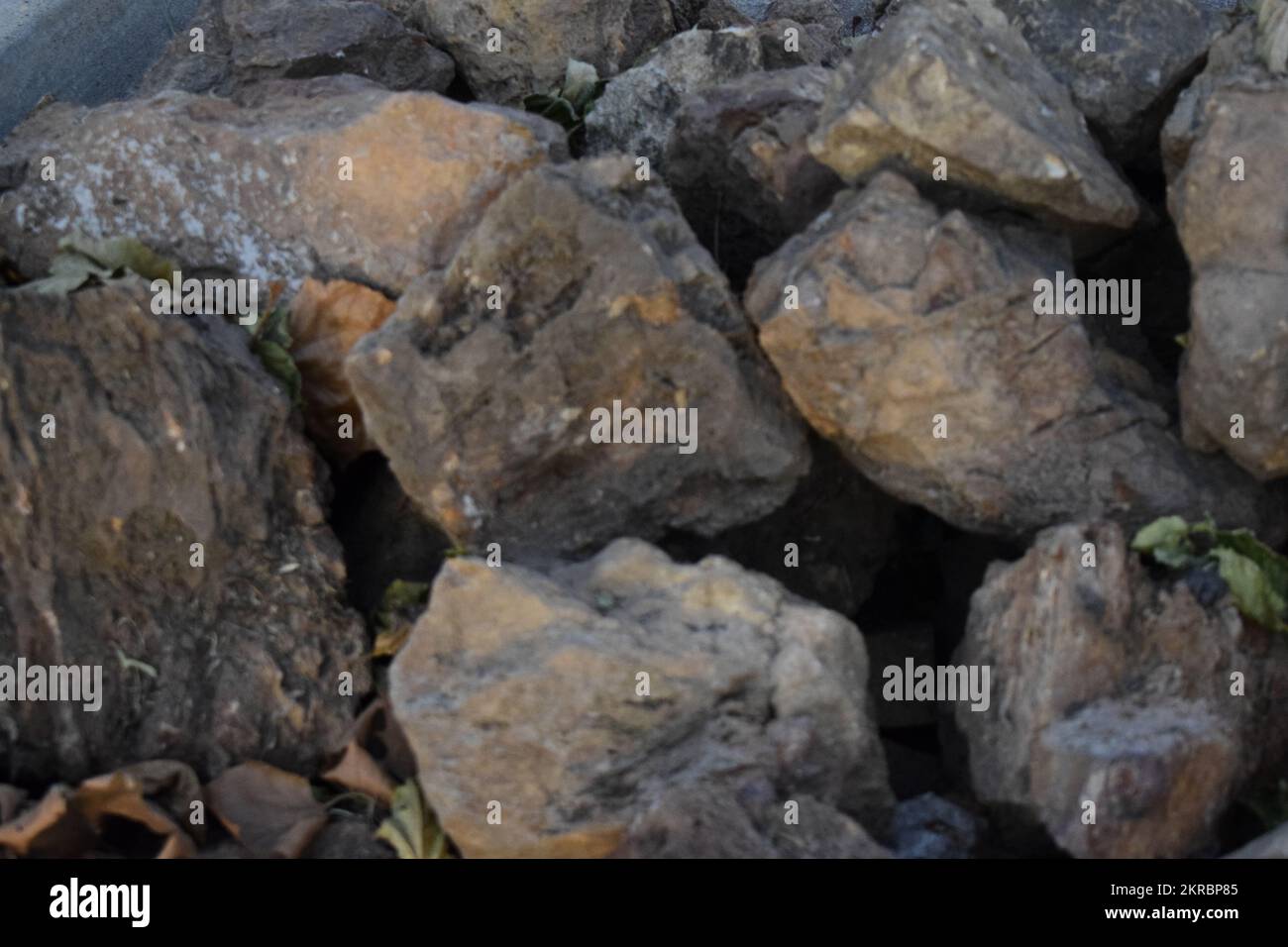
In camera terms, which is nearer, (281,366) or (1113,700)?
(1113,700)

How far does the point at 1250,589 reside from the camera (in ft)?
11.5

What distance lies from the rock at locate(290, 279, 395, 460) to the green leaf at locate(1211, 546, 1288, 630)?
82.5 inches

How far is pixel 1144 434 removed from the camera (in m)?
3.73

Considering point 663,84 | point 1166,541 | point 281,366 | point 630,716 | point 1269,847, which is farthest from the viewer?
point 663,84

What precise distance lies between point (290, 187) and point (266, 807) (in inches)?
64.9

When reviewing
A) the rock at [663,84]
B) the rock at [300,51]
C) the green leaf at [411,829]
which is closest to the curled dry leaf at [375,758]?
the green leaf at [411,829]

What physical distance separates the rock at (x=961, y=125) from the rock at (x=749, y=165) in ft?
0.85

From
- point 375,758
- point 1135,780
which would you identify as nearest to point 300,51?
point 375,758

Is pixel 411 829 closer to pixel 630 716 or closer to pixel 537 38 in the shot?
pixel 630 716

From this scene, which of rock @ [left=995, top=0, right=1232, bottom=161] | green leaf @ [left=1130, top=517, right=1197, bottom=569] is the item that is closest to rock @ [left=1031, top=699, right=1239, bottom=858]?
green leaf @ [left=1130, top=517, right=1197, bottom=569]

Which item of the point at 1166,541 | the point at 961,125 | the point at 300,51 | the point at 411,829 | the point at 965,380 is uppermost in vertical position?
the point at 300,51

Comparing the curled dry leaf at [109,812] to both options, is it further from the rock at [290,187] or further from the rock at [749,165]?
the rock at [749,165]

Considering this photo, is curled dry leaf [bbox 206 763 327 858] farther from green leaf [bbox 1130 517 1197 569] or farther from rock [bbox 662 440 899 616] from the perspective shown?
green leaf [bbox 1130 517 1197 569]

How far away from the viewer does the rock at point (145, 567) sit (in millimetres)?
3658
